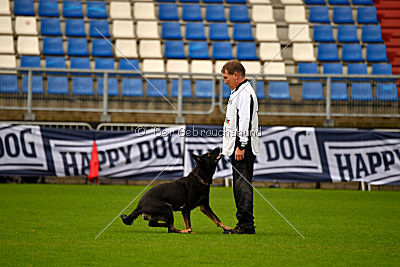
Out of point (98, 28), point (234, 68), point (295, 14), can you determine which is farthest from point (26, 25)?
point (234, 68)

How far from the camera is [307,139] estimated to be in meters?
16.1

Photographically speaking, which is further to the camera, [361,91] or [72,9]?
[72,9]

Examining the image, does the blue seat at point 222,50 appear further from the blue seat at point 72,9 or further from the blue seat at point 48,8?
the blue seat at point 48,8

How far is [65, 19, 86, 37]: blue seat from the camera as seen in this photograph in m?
21.0

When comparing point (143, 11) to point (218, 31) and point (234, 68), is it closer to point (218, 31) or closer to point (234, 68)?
point (218, 31)

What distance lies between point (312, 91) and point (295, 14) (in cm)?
585

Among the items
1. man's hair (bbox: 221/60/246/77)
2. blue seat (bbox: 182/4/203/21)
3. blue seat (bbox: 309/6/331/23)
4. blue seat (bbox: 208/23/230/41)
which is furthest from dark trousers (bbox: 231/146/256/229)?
blue seat (bbox: 309/6/331/23)

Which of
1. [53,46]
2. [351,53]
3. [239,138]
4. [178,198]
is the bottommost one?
[178,198]

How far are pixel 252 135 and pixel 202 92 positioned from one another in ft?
32.9

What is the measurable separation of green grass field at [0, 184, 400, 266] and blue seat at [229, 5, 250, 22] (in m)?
10.4

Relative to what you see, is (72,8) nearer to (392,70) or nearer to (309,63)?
(309,63)

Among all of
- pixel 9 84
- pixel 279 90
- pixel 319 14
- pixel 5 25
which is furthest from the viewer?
pixel 319 14

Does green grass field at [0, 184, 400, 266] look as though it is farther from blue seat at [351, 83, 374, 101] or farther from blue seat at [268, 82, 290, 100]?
blue seat at [268, 82, 290, 100]

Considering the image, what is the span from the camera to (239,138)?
7500 mm
